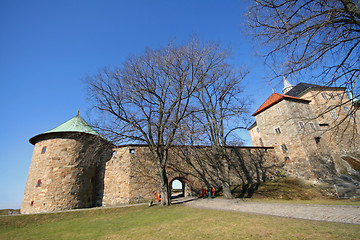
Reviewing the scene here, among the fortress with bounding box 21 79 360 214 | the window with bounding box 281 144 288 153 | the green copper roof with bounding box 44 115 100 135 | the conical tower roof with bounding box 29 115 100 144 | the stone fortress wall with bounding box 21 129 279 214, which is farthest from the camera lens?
the window with bounding box 281 144 288 153

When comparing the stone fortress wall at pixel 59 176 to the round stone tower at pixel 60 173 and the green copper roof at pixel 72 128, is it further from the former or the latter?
the green copper roof at pixel 72 128

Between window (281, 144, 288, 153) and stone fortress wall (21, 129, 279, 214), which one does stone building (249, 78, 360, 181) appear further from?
stone fortress wall (21, 129, 279, 214)

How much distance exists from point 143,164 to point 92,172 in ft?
14.6

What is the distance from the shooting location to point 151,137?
11367 millimetres

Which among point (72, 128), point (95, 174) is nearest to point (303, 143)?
point (95, 174)

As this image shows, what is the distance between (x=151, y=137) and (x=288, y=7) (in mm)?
9558

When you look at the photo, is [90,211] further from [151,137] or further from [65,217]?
[151,137]

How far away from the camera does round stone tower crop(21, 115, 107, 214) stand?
39.5 feet

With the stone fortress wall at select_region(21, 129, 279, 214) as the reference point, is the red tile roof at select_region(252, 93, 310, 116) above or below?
above

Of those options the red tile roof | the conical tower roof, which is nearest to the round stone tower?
the conical tower roof

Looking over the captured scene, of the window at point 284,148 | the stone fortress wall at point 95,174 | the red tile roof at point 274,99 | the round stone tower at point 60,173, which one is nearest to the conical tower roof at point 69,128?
the round stone tower at point 60,173

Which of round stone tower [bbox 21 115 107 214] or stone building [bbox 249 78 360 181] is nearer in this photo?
round stone tower [bbox 21 115 107 214]

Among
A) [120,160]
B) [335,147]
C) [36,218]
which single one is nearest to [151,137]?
[120,160]

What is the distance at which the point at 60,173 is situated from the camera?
41.5 ft
